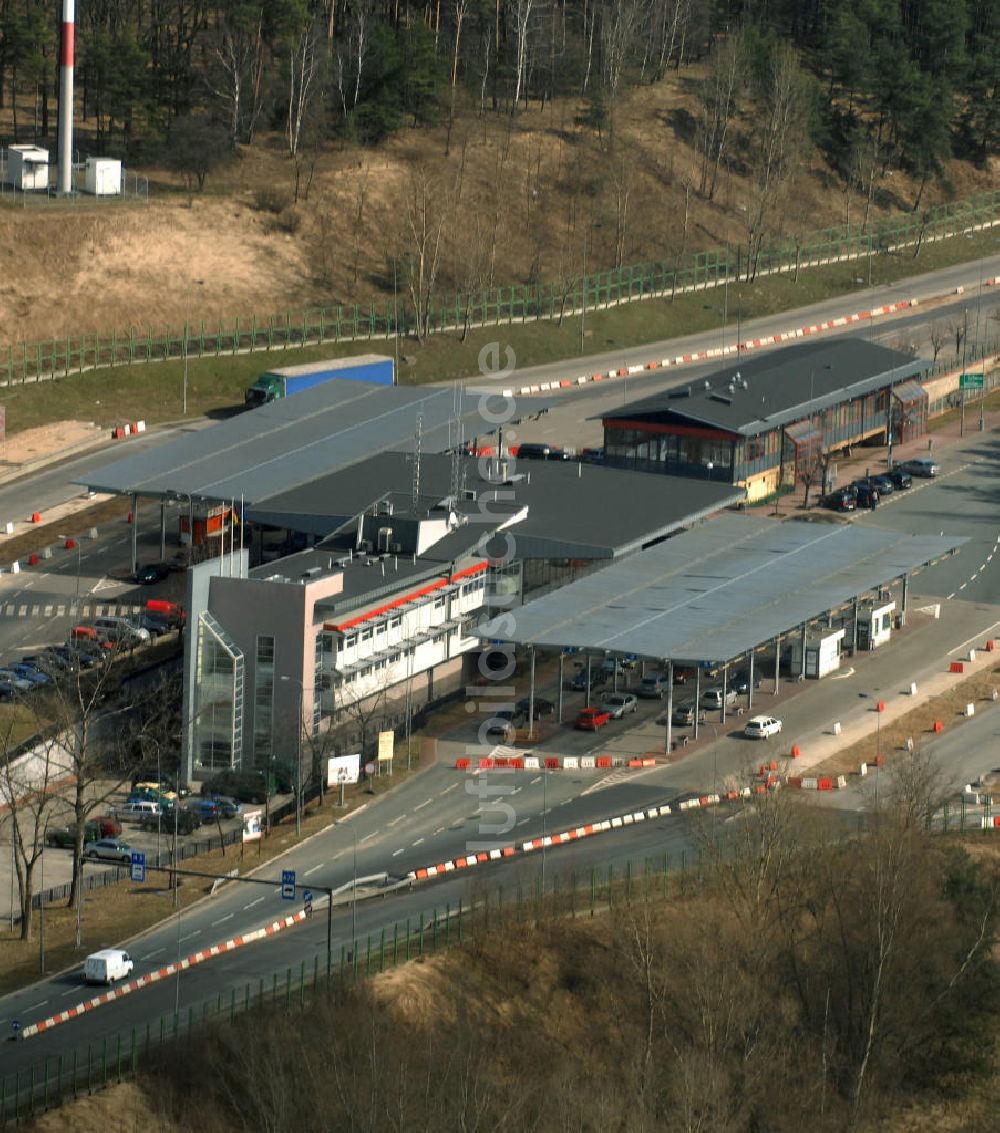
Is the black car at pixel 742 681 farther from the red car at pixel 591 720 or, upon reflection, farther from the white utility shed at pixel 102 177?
the white utility shed at pixel 102 177

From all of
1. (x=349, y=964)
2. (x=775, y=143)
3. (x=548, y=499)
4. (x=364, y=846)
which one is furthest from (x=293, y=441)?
(x=775, y=143)

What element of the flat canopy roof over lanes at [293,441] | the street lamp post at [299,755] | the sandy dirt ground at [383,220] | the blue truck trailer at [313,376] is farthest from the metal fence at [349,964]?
the sandy dirt ground at [383,220]

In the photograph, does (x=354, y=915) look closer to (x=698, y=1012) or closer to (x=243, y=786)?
(x=698, y=1012)

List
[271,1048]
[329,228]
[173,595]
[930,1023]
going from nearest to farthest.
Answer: [271,1048] < [930,1023] < [173,595] < [329,228]

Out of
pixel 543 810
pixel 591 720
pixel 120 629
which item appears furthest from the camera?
pixel 120 629

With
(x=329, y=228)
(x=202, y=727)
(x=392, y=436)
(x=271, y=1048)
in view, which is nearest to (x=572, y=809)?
(x=202, y=727)

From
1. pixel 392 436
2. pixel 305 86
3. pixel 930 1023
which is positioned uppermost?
pixel 305 86

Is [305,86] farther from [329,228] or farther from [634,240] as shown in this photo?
[634,240]
